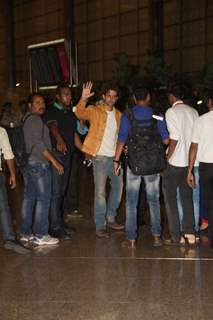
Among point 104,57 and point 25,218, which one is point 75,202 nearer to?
point 25,218

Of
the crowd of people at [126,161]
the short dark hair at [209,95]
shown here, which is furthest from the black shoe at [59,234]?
the short dark hair at [209,95]

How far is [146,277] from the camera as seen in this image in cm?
482

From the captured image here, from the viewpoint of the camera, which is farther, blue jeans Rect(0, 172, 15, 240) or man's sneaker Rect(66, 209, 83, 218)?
man's sneaker Rect(66, 209, 83, 218)

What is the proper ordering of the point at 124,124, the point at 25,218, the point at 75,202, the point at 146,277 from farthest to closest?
the point at 75,202
the point at 25,218
the point at 124,124
the point at 146,277

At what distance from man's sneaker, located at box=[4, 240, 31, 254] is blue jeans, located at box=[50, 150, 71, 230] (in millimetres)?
672

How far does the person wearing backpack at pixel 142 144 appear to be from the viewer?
5531mm

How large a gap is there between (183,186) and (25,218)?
1.79 m

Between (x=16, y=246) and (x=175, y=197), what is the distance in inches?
69.1

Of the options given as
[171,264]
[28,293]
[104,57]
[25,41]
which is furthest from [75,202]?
[25,41]

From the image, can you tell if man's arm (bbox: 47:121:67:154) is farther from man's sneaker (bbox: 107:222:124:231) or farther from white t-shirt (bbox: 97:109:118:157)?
man's sneaker (bbox: 107:222:124:231)

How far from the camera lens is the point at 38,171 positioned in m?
5.75

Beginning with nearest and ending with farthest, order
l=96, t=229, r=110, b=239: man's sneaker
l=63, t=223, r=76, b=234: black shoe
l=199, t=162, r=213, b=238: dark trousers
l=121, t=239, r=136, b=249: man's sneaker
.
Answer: l=199, t=162, r=213, b=238: dark trousers, l=121, t=239, r=136, b=249: man's sneaker, l=96, t=229, r=110, b=239: man's sneaker, l=63, t=223, r=76, b=234: black shoe

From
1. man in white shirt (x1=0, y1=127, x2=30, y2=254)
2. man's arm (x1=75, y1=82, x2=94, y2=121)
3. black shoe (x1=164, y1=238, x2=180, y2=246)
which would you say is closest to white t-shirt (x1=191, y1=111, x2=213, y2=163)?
black shoe (x1=164, y1=238, x2=180, y2=246)

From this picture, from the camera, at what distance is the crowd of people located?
5547 mm
